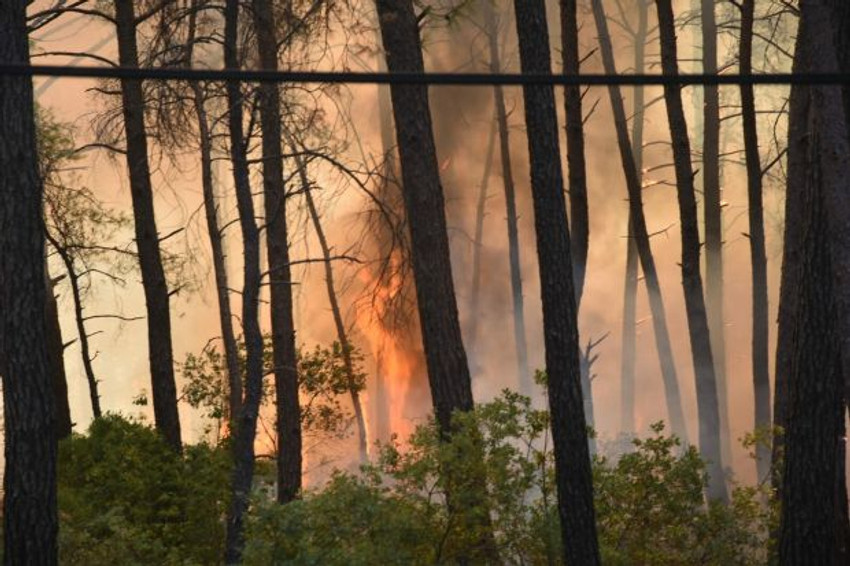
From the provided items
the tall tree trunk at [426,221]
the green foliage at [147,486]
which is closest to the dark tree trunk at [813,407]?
the tall tree trunk at [426,221]

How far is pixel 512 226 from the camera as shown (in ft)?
95.2

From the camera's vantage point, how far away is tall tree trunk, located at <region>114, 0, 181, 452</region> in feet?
51.5

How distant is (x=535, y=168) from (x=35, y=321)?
3.59m

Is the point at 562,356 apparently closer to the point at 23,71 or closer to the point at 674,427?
the point at 23,71

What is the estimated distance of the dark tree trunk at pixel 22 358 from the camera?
8578 millimetres

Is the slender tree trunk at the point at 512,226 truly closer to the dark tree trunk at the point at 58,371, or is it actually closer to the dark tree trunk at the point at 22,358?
the dark tree trunk at the point at 58,371

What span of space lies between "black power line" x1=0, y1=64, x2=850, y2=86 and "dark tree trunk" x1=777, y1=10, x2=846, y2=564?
5.31m

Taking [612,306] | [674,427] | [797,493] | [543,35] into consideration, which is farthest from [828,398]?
[612,306]

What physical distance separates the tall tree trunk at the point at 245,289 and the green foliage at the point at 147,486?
83.5 inches

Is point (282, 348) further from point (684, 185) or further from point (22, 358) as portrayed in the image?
point (22, 358)

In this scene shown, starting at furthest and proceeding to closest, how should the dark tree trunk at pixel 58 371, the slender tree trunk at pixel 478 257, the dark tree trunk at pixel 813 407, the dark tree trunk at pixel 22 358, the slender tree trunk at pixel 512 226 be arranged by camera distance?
1. the slender tree trunk at pixel 478 257
2. the slender tree trunk at pixel 512 226
3. the dark tree trunk at pixel 58 371
4. the dark tree trunk at pixel 813 407
5. the dark tree trunk at pixel 22 358

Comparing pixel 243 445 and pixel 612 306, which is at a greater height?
pixel 612 306

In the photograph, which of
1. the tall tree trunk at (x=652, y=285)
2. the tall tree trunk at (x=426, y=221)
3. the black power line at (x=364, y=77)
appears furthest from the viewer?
the tall tree trunk at (x=652, y=285)

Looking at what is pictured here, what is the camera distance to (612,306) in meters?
31.2
